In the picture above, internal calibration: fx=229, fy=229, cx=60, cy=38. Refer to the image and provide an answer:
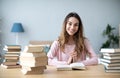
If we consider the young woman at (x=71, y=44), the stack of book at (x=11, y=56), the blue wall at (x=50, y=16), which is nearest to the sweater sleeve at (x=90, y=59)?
the young woman at (x=71, y=44)

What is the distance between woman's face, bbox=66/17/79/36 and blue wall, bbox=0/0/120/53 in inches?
131

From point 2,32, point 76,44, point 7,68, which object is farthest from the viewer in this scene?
point 2,32

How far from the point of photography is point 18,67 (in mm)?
1752

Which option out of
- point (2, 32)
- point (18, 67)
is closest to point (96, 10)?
point (2, 32)

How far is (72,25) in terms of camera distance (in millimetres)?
2168

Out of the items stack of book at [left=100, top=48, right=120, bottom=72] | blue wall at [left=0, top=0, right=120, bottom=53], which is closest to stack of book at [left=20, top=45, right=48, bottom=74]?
stack of book at [left=100, top=48, right=120, bottom=72]

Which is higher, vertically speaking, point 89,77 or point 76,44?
point 76,44

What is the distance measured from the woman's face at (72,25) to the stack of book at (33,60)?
2.43ft

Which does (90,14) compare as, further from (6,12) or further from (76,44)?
(76,44)

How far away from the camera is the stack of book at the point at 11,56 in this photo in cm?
171

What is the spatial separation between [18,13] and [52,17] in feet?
2.66

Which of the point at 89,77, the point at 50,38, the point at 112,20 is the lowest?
the point at 89,77

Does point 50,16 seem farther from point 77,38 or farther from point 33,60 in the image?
point 33,60

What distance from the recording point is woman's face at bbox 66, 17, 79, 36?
85.2 inches
